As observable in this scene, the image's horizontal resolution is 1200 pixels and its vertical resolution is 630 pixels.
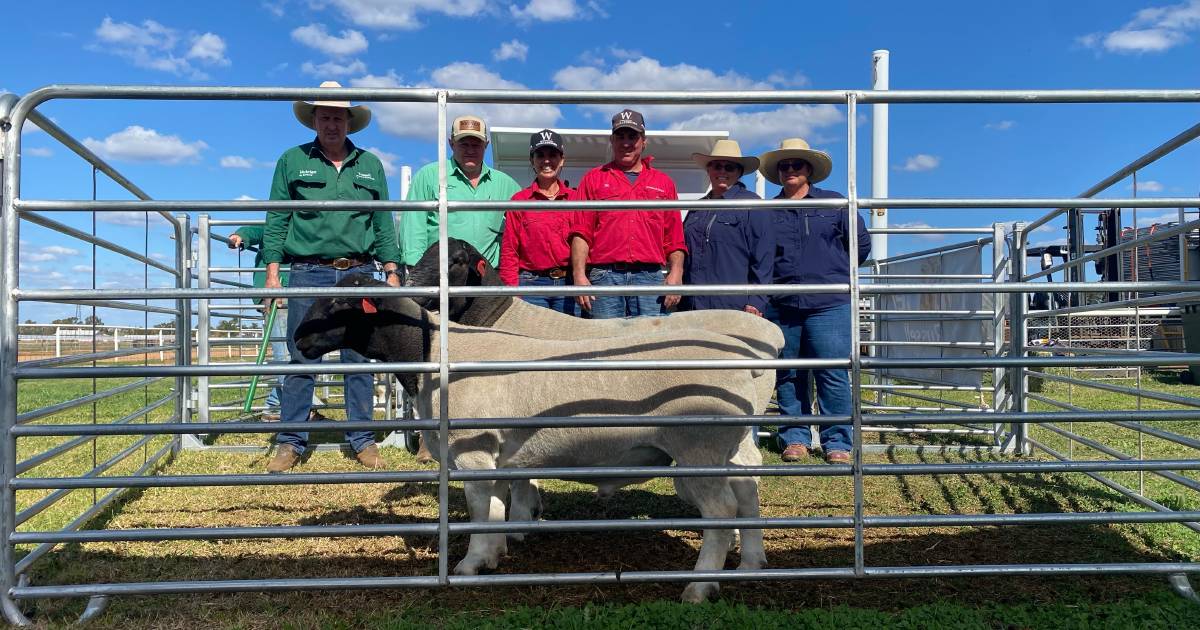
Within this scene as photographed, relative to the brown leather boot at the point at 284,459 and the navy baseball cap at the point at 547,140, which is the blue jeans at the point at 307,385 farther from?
the navy baseball cap at the point at 547,140

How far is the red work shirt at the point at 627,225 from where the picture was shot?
228 inches

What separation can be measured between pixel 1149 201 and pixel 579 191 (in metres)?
3.64

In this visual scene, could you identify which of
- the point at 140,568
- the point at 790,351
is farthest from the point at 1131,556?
the point at 140,568

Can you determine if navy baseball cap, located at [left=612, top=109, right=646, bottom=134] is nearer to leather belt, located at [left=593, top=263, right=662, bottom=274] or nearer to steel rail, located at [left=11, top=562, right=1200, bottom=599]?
leather belt, located at [left=593, top=263, right=662, bottom=274]

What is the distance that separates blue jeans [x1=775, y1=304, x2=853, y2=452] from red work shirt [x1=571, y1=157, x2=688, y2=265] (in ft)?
5.92

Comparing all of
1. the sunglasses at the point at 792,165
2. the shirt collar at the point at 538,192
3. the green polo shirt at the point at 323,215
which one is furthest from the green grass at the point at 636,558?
the sunglasses at the point at 792,165

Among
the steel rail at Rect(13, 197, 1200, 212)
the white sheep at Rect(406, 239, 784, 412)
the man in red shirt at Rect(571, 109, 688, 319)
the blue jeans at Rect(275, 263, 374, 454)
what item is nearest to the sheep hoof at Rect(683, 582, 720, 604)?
the white sheep at Rect(406, 239, 784, 412)

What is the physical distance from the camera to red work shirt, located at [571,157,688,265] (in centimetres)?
579

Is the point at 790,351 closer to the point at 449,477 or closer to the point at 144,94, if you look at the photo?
the point at 449,477

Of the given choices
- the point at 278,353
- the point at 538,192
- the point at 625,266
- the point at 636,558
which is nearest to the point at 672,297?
the point at 625,266

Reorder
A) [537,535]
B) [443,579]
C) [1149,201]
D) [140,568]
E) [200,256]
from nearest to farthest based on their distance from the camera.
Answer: [443,579] → [1149,201] → [140,568] → [537,535] → [200,256]

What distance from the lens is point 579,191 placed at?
5941mm

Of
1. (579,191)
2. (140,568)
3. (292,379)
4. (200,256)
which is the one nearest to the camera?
(140,568)

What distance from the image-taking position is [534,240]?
6250mm
